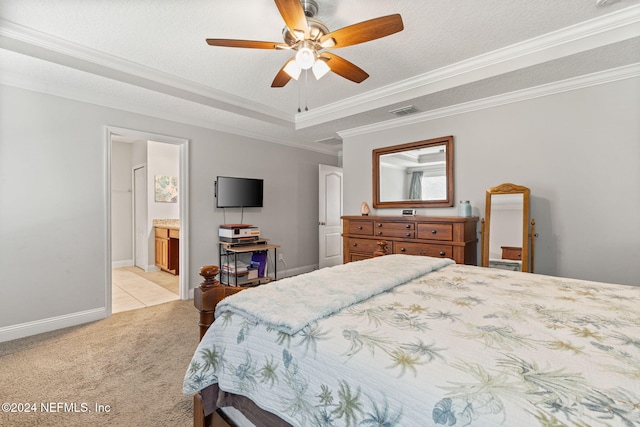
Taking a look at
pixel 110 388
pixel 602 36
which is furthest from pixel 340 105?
pixel 110 388

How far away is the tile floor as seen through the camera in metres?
3.76

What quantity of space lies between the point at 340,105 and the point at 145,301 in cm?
359

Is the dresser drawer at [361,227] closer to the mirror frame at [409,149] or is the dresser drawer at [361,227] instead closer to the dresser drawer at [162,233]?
the mirror frame at [409,149]

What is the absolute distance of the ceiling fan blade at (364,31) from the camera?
1.67 metres

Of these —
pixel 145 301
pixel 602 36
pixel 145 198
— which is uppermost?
pixel 602 36

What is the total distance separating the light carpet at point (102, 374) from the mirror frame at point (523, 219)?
2.95 meters

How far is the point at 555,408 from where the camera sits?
617mm

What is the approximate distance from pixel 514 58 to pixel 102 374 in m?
4.10

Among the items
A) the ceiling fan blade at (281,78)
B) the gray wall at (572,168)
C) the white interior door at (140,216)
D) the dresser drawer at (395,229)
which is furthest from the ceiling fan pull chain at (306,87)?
the white interior door at (140,216)

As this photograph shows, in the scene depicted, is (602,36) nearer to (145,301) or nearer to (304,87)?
(304,87)

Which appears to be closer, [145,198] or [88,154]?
[88,154]

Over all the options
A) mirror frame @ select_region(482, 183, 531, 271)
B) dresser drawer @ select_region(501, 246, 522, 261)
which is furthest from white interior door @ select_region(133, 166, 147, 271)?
dresser drawer @ select_region(501, 246, 522, 261)

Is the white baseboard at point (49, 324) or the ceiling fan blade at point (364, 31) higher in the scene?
the ceiling fan blade at point (364, 31)

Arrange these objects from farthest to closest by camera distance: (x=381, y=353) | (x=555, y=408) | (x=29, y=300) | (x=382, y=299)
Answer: (x=29, y=300), (x=382, y=299), (x=381, y=353), (x=555, y=408)
